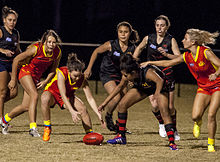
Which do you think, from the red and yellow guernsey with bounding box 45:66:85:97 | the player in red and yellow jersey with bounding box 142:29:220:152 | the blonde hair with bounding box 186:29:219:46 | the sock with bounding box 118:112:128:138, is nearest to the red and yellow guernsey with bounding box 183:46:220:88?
the player in red and yellow jersey with bounding box 142:29:220:152

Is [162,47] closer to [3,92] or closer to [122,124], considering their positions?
[122,124]

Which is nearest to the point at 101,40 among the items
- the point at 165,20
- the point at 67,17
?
the point at 67,17

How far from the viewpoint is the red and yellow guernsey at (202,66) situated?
656 cm

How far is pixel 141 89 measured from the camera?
22.5ft

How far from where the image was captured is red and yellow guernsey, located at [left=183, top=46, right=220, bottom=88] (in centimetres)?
656

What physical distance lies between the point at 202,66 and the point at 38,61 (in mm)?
2538

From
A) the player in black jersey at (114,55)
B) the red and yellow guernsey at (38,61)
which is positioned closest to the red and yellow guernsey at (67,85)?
the red and yellow guernsey at (38,61)

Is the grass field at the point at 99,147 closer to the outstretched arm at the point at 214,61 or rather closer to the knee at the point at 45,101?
the knee at the point at 45,101

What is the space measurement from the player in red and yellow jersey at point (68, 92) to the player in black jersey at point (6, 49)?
3.71 ft

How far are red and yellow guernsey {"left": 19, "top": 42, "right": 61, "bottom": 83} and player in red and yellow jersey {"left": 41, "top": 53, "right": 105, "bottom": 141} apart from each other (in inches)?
16.3

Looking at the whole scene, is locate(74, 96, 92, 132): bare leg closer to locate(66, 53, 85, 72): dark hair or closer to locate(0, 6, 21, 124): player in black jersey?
locate(66, 53, 85, 72): dark hair

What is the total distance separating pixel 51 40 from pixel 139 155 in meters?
2.25

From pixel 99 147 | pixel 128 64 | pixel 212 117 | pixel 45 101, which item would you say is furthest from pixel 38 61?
pixel 212 117

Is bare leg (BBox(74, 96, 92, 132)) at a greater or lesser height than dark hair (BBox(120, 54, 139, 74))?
lesser
